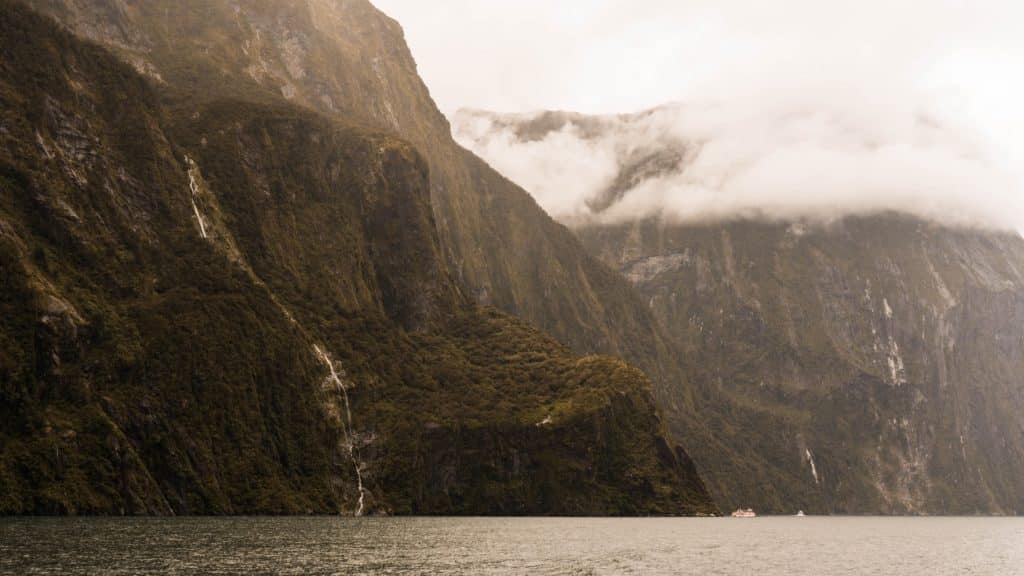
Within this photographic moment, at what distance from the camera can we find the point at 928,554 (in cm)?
15112

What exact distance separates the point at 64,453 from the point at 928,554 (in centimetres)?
13448

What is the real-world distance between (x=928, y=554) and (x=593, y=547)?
48.8m

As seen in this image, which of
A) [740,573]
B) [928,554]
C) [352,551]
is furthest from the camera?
[928,554]

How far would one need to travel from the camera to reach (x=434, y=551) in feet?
409

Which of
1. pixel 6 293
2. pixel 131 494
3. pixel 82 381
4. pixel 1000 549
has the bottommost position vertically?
pixel 1000 549

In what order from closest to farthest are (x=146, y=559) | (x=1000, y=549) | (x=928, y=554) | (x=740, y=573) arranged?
(x=146, y=559) < (x=740, y=573) < (x=928, y=554) < (x=1000, y=549)

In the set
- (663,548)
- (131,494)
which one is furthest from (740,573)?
(131,494)

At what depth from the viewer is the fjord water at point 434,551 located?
9738cm

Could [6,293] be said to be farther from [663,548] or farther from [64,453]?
[663,548]

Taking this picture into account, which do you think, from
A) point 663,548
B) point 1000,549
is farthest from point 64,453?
point 1000,549

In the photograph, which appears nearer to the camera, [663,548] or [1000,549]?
Answer: [663,548]

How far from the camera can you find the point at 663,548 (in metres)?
141

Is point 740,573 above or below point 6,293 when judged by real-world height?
below

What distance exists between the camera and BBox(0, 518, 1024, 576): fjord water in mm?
A: 97375
